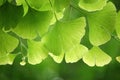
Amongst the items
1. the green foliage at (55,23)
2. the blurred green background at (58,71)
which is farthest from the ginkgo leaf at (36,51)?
the blurred green background at (58,71)

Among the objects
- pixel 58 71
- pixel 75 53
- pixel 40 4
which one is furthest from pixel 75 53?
pixel 58 71

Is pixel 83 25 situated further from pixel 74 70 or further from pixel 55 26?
pixel 74 70

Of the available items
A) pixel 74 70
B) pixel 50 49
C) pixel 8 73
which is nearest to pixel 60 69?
pixel 74 70

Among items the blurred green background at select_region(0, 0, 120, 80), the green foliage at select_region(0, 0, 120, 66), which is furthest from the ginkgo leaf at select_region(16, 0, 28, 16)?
the blurred green background at select_region(0, 0, 120, 80)

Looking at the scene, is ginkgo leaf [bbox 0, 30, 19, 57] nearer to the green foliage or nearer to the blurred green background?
the green foliage

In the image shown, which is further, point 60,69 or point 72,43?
point 60,69

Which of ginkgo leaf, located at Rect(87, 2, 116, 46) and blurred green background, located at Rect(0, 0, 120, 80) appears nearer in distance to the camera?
ginkgo leaf, located at Rect(87, 2, 116, 46)

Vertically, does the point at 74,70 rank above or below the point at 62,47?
below
